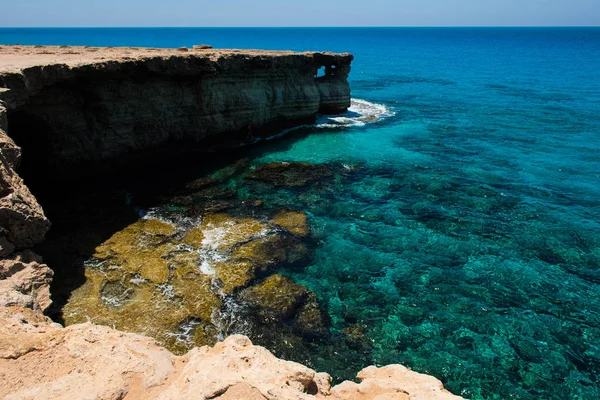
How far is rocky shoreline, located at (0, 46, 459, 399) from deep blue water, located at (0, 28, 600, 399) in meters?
1.97

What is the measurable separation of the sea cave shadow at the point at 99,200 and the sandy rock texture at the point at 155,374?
564cm

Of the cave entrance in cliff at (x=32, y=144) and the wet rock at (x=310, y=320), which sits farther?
the cave entrance in cliff at (x=32, y=144)

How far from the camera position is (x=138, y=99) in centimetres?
2319

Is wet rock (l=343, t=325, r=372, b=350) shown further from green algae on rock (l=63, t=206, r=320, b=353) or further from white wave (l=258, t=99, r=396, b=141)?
white wave (l=258, t=99, r=396, b=141)

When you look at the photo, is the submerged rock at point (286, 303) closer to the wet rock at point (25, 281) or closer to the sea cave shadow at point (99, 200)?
the wet rock at point (25, 281)

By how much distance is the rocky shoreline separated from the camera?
6496 millimetres

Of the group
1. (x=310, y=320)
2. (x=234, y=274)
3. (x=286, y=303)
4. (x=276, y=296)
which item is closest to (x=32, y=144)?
(x=234, y=274)

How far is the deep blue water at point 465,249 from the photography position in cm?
1144

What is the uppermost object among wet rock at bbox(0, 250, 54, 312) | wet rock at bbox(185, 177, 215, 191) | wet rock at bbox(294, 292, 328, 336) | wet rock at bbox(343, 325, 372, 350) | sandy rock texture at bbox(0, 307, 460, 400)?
sandy rock texture at bbox(0, 307, 460, 400)

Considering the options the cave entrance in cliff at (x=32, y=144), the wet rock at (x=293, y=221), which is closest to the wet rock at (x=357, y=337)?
the wet rock at (x=293, y=221)

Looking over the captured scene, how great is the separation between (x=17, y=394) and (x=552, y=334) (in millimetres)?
13794

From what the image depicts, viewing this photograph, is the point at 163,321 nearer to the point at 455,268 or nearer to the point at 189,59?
the point at 455,268

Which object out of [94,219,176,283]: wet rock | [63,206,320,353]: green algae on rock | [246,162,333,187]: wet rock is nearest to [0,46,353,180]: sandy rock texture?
[246,162,333,187]: wet rock

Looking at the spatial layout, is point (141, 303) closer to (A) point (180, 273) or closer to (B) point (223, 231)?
(A) point (180, 273)
